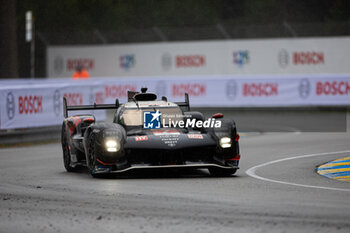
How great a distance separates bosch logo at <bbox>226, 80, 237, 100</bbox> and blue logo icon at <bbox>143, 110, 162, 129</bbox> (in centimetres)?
1767

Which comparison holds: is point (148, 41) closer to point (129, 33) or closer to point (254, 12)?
point (129, 33)

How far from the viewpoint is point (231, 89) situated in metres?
30.2

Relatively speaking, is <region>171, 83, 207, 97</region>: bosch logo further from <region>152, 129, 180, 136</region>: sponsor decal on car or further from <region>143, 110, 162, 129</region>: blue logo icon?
<region>152, 129, 180, 136</region>: sponsor decal on car

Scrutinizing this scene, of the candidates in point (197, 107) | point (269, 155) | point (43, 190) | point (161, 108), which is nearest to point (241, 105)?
point (197, 107)

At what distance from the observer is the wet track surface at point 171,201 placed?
311 inches

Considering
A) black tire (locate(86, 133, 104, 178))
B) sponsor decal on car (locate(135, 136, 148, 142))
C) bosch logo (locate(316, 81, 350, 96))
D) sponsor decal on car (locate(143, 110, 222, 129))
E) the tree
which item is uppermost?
the tree

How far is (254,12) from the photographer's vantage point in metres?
46.5

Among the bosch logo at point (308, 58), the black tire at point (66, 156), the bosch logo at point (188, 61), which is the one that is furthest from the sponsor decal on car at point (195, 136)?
the bosch logo at point (188, 61)

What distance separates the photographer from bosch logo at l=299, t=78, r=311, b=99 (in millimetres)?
29047

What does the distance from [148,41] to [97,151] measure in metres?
28.0

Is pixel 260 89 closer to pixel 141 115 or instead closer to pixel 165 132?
pixel 141 115

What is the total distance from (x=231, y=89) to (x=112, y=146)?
18941 mm

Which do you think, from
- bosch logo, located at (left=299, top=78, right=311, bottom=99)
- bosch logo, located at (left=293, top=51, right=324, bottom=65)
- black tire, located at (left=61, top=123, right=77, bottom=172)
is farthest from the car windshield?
bosch logo, located at (left=293, top=51, right=324, bottom=65)

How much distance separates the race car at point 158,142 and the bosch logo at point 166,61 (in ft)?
84.3
